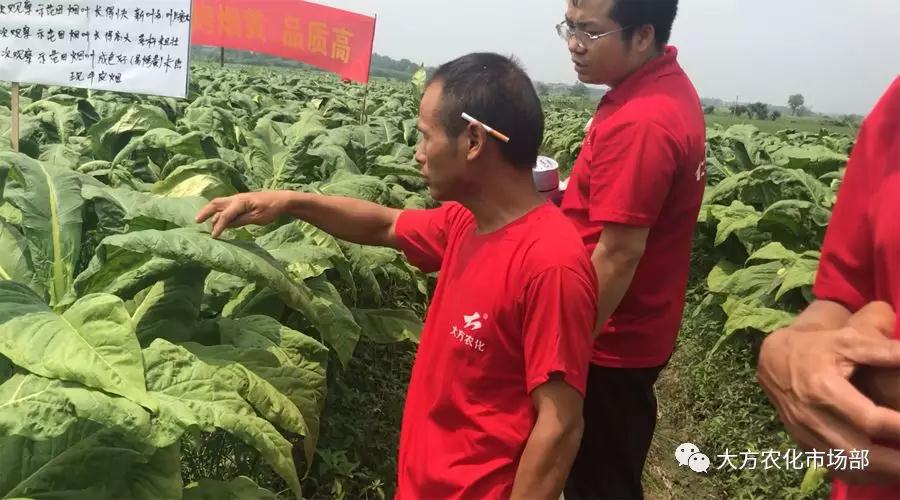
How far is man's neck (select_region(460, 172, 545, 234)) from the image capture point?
1685mm

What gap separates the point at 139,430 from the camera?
1.48 m

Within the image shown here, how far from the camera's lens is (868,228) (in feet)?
3.75

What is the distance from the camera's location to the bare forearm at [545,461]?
154 cm

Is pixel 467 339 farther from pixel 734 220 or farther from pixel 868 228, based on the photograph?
pixel 734 220

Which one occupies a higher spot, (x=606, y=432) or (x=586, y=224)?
(x=586, y=224)

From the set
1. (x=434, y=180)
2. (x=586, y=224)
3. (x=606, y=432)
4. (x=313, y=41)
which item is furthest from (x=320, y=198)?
(x=313, y=41)

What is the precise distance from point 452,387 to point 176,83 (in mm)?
1684

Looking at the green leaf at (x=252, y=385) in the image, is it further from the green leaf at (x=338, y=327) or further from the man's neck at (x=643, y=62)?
the man's neck at (x=643, y=62)

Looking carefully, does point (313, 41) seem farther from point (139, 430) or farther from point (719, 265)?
point (139, 430)

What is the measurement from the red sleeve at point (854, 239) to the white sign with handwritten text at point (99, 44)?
7.30 ft

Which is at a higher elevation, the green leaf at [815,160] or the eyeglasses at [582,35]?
the eyeglasses at [582,35]

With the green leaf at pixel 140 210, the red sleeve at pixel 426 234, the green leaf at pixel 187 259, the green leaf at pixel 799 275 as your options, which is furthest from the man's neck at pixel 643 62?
the green leaf at pixel 799 275

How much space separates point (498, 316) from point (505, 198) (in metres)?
0.27

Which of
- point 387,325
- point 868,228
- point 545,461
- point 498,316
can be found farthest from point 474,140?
point 387,325
